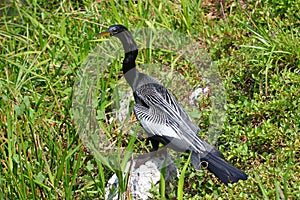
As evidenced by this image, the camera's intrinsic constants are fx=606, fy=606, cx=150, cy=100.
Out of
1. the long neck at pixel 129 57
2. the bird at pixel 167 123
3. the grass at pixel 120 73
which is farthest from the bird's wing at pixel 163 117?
the grass at pixel 120 73

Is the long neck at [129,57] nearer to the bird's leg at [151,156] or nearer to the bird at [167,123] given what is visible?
the bird at [167,123]

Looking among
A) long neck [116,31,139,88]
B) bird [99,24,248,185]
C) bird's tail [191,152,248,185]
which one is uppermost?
long neck [116,31,139,88]

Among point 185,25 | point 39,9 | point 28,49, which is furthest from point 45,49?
point 185,25

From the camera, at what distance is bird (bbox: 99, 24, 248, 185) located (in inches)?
163

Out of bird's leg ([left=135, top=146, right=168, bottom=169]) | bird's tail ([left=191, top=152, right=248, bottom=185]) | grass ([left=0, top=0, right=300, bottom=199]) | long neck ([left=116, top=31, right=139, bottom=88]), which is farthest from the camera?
long neck ([left=116, top=31, right=139, bottom=88])

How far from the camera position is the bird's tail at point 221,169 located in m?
4.09

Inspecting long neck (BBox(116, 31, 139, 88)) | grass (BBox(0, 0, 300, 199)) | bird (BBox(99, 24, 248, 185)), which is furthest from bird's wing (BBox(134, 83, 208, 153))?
grass (BBox(0, 0, 300, 199))

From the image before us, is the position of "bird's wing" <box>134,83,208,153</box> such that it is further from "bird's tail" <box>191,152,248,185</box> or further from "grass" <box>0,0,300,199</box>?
"grass" <box>0,0,300,199</box>

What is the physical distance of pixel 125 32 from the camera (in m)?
4.72

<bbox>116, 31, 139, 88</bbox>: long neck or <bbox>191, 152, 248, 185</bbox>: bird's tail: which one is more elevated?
<bbox>116, 31, 139, 88</bbox>: long neck

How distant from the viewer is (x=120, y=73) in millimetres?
5688

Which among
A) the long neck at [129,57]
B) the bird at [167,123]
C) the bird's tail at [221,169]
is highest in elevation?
the long neck at [129,57]

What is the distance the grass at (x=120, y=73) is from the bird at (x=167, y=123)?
162 millimetres

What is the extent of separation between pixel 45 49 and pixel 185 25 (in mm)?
1384
